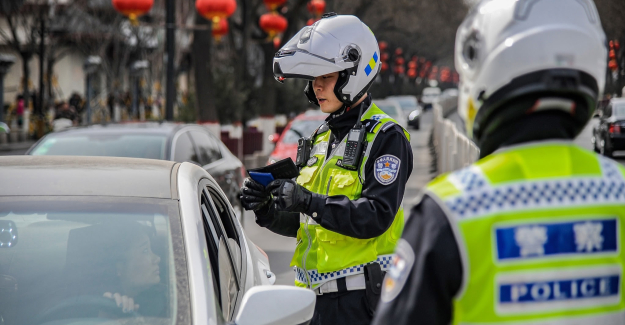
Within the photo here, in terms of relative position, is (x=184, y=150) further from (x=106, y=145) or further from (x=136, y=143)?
(x=106, y=145)

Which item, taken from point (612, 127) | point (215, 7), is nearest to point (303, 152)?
point (215, 7)

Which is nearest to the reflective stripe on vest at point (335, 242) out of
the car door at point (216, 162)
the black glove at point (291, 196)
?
the black glove at point (291, 196)

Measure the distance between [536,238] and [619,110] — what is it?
21638mm

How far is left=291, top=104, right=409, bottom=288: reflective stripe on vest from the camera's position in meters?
3.00

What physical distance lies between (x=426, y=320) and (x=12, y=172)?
2141mm

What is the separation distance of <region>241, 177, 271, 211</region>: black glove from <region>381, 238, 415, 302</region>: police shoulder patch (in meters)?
1.51

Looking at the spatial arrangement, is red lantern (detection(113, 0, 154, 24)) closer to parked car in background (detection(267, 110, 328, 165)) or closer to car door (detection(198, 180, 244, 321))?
parked car in background (detection(267, 110, 328, 165))

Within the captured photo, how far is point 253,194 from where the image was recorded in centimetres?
300

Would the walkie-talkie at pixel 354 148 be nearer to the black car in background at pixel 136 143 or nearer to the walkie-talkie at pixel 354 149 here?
the walkie-talkie at pixel 354 149

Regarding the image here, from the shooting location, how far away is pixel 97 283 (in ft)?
8.86

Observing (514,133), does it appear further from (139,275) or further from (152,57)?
(152,57)

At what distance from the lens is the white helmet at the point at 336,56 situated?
3.13m

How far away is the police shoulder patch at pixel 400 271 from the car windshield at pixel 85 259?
1257 millimetres

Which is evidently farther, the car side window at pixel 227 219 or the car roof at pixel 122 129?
the car roof at pixel 122 129
